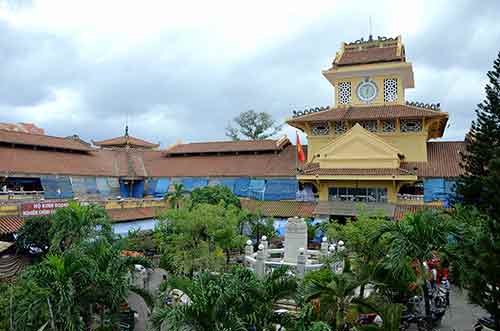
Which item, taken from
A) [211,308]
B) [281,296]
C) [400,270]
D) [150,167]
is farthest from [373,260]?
[150,167]

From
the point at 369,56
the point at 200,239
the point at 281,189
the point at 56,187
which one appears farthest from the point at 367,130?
the point at 56,187

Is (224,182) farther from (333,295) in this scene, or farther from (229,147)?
(333,295)

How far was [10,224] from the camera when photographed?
17.8 meters

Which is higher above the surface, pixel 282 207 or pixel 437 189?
pixel 437 189

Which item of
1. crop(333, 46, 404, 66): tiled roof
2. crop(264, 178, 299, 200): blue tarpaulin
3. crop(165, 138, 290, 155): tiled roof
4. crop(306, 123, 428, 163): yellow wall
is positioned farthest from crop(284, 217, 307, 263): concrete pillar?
crop(333, 46, 404, 66): tiled roof

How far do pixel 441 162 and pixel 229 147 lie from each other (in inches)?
562

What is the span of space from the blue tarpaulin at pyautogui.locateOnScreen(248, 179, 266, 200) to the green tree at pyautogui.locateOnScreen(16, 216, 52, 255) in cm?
1338

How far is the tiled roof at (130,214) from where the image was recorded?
22523mm

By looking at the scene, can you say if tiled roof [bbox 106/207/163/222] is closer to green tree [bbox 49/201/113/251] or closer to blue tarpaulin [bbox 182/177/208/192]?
blue tarpaulin [bbox 182/177/208/192]

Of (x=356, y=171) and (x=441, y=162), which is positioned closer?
(x=356, y=171)

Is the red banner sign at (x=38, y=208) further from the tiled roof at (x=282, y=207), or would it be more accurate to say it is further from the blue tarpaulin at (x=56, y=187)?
the tiled roof at (x=282, y=207)

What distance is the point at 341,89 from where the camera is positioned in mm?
28109

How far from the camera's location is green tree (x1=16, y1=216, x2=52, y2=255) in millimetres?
16031

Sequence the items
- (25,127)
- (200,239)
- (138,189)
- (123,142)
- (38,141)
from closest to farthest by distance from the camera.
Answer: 1. (200,239)
2. (38,141)
3. (138,189)
4. (123,142)
5. (25,127)
